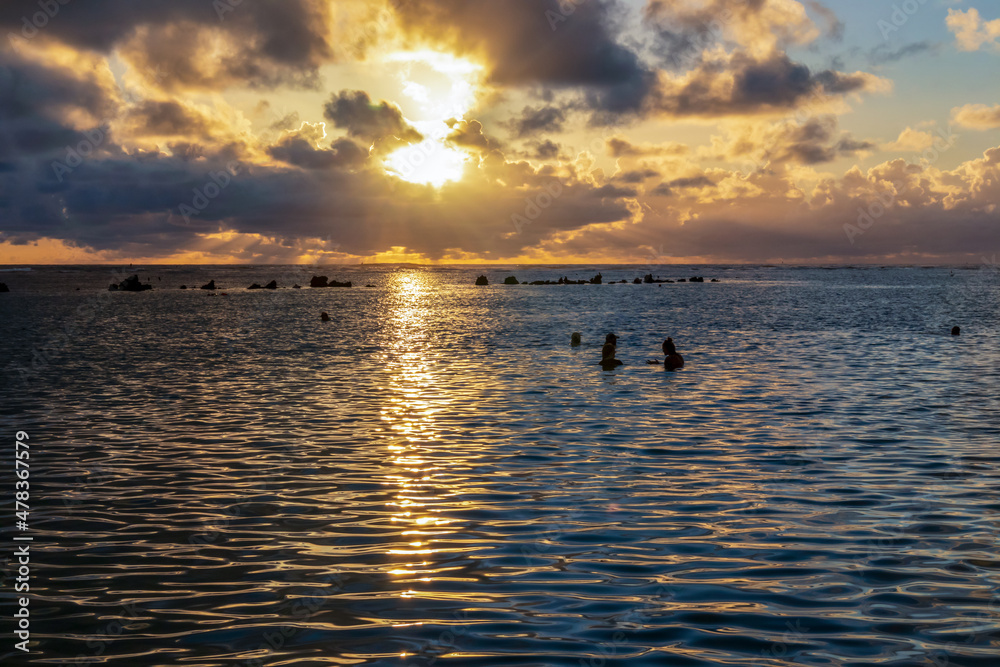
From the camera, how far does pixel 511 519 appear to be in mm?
11938

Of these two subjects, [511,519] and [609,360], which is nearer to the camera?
→ [511,519]

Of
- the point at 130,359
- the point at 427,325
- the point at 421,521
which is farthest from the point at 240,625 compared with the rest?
the point at 427,325

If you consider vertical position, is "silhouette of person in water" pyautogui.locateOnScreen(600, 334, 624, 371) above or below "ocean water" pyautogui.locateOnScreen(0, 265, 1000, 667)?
above

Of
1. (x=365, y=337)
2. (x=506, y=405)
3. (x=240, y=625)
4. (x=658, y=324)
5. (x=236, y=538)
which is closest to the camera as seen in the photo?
(x=240, y=625)

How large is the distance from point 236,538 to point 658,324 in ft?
173

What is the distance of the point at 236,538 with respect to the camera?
36.4 feet

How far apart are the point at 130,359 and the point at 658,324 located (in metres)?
39.9

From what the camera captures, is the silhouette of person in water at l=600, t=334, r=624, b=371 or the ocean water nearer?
the ocean water

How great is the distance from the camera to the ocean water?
25.6 ft

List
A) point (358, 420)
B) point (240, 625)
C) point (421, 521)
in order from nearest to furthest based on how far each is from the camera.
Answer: point (240, 625)
point (421, 521)
point (358, 420)

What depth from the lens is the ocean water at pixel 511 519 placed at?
25.6 ft

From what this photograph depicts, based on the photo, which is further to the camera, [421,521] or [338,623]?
[421,521]

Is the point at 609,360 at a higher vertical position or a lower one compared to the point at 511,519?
higher

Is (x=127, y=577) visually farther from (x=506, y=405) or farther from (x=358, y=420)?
(x=506, y=405)
